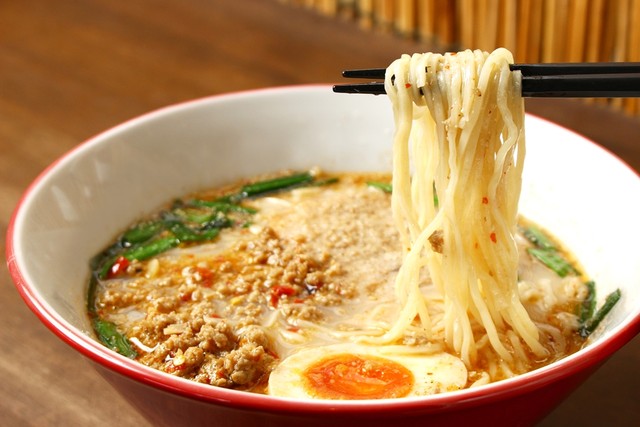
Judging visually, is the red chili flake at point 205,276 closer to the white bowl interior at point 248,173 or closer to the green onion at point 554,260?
the white bowl interior at point 248,173

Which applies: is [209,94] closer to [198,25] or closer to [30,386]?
[198,25]

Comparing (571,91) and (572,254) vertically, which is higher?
(571,91)

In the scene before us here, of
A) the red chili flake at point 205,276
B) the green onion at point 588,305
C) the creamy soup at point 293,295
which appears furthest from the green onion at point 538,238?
the red chili flake at point 205,276

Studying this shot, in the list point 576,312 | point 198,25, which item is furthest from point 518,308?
point 198,25

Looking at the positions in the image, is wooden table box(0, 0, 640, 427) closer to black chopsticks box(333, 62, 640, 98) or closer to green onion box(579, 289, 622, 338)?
green onion box(579, 289, 622, 338)

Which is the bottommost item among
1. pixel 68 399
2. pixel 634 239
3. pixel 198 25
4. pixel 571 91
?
pixel 68 399

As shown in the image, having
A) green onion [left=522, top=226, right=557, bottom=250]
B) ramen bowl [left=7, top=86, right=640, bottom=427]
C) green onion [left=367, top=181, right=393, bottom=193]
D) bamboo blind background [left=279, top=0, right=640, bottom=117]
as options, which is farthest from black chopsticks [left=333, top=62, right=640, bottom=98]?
bamboo blind background [left=279, top=0, right=640, bottom=117]

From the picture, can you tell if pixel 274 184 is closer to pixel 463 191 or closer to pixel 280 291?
pixel 280 291

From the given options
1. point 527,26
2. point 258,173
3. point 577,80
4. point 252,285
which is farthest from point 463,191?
point 527,26
